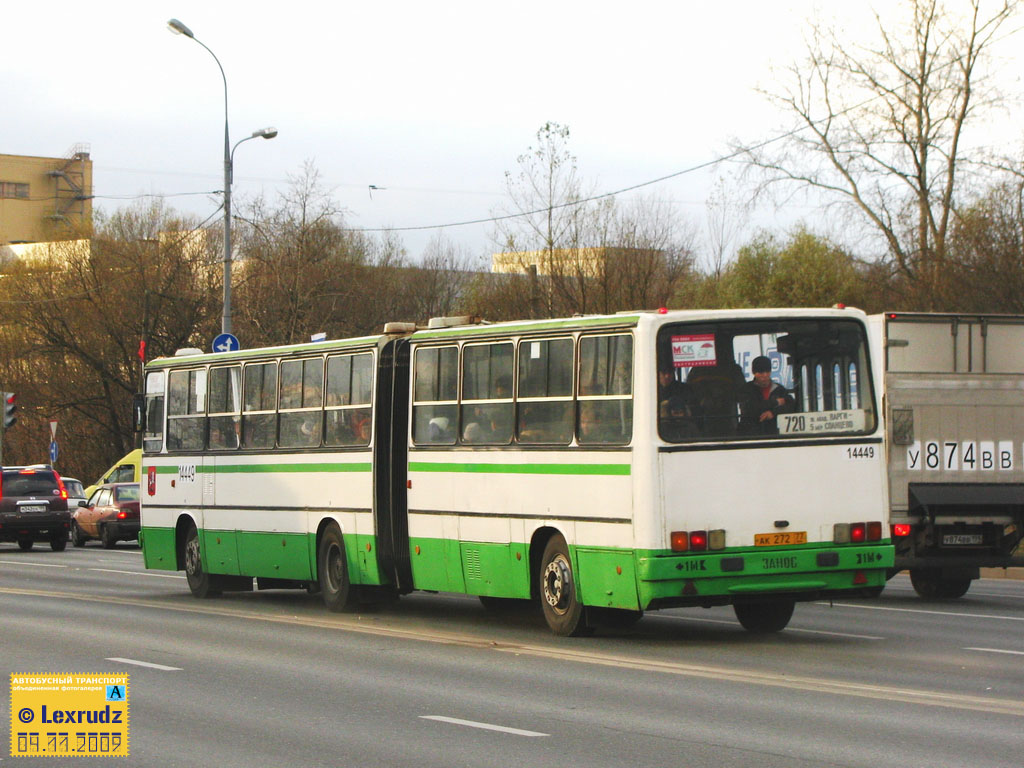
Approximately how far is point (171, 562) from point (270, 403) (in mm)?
3453

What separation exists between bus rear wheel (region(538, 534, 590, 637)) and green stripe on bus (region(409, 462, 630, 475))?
62 centimetres

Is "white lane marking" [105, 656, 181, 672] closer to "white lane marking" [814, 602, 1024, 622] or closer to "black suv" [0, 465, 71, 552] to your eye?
"white lane marking" [814, 602, 1024, 622]

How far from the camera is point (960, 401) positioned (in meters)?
17.6

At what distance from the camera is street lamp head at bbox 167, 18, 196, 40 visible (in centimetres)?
3338

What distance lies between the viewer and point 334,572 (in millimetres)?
17844

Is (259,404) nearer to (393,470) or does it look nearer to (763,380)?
(393,470)

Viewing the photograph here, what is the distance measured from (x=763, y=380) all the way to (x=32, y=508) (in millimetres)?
25127

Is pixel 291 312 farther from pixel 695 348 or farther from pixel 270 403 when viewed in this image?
pixel 695 348

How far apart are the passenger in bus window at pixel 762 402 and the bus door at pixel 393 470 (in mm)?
4258

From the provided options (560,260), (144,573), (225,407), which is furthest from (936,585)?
(560,260)

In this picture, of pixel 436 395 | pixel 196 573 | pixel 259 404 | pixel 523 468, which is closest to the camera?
pixel 523 468

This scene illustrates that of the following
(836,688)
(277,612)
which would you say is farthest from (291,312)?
(836,688)

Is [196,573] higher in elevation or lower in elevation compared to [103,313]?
lower

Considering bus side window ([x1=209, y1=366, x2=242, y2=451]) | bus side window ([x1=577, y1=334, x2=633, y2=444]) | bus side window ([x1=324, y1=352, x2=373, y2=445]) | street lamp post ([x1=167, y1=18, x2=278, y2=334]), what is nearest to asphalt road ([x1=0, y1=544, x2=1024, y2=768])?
bus side window ([x1=577, y1=334, x2=633, y2=444])
